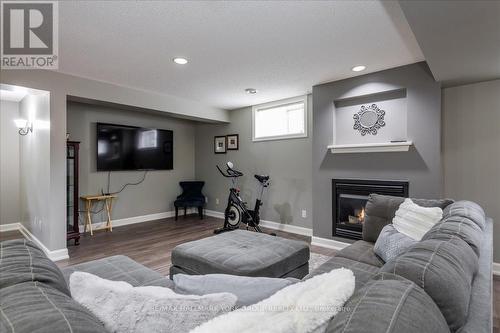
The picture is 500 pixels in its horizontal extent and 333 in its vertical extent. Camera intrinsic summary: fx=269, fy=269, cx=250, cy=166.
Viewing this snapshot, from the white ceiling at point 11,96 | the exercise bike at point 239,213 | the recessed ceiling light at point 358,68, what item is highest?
the white ceiling at point 11,96

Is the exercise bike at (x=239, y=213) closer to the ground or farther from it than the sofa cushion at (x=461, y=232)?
closer to the ground

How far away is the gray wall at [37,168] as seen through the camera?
3.29 meters

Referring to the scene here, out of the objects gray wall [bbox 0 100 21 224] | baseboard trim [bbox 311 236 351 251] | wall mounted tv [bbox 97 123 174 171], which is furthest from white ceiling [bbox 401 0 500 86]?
gray wall [bbox 0 100 21 224]

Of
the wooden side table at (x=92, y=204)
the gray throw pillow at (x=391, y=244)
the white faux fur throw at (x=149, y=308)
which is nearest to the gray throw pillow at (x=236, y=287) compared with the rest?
the white faux fur throw at (x=149, y=308)

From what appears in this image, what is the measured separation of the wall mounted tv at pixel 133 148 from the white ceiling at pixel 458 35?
4.61 m

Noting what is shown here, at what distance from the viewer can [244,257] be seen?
78.7 inches

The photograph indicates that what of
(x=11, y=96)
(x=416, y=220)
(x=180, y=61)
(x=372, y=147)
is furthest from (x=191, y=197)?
(x=416, y=220)

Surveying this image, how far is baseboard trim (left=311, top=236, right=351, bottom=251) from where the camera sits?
11.7 feet

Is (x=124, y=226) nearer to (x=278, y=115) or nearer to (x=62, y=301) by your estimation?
(x=278, y=115)

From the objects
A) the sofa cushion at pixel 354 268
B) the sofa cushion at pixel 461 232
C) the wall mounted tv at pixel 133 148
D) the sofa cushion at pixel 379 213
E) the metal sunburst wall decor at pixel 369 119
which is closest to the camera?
the sofa cushion at pixel 461 232

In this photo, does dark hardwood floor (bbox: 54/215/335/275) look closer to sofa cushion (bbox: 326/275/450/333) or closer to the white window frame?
the white window frame

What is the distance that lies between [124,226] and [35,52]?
3.18 metres

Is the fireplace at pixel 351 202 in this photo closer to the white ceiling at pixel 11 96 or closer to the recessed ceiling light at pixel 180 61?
the recessed ceiling light at pixel 180 61

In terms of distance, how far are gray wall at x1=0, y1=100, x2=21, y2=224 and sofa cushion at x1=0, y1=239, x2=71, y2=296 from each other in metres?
4.85
